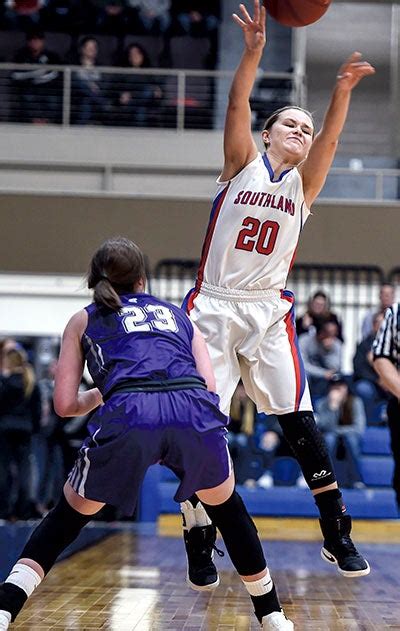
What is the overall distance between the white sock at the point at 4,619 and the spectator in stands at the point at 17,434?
637cm

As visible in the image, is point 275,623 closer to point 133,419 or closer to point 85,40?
point 133,419

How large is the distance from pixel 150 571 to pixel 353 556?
2.42 meters

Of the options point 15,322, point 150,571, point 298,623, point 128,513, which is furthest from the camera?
point 15,322

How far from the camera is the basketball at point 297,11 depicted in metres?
4.69

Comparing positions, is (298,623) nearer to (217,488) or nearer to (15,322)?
(217,488)

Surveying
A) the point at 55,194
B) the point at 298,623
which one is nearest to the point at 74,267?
the point at 55,194

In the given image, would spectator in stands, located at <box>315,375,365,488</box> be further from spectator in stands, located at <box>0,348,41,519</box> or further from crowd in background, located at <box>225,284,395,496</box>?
spectator in stands, located at <box>0,348,41,519</box>

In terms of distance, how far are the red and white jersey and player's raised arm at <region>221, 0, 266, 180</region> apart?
2.2 inches

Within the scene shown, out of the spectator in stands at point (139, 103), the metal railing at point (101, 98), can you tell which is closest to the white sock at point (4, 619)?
the metal railing at point (101, 98)

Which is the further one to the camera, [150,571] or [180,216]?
[180,216]

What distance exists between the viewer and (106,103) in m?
14.2

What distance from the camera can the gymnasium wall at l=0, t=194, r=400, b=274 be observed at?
44.1 feet

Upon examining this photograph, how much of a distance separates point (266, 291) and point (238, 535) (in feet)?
3.94

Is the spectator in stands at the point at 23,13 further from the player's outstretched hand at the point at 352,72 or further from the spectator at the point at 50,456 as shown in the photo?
the player's outstretched hand at the point at 352,72
